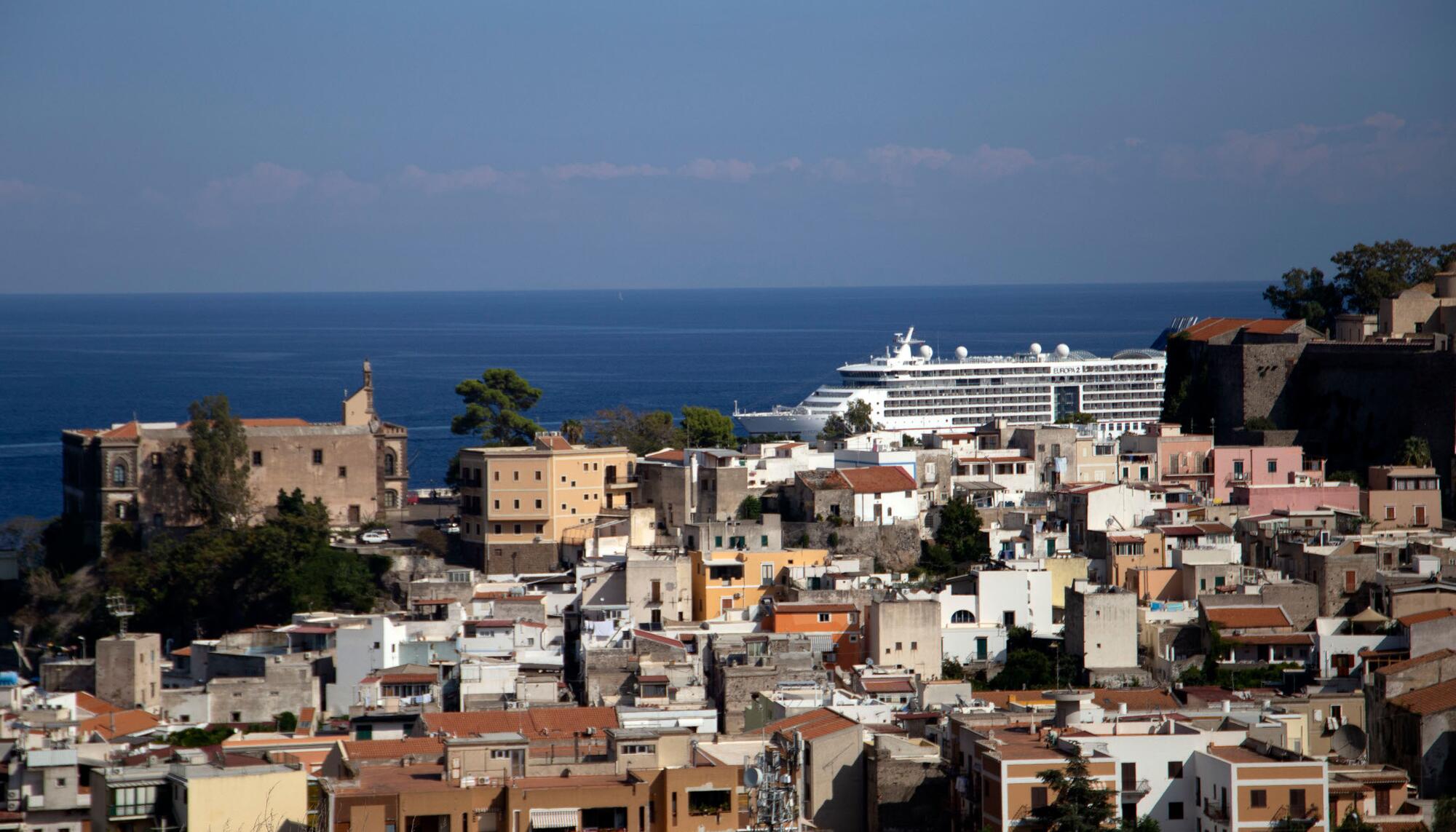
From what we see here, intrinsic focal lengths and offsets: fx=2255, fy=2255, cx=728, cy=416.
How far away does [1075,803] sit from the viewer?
67.4ft

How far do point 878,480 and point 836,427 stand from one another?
22.0m

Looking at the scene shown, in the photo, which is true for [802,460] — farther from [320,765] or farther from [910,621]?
[320,765]

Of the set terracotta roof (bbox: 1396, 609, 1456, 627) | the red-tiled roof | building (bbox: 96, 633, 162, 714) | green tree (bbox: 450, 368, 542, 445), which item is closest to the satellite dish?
terracotta roof (bbox: 1396, 609, 1456, 627)

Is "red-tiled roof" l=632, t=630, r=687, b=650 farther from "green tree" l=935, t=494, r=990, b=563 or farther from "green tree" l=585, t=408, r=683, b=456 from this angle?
"green tree" l=585, t=408, r=683, b=456

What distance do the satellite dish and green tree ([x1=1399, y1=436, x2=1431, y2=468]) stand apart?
1393cm

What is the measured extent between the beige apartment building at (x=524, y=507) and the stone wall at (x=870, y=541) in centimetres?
350

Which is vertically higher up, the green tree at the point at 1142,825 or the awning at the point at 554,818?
the awning at the point at 554,818

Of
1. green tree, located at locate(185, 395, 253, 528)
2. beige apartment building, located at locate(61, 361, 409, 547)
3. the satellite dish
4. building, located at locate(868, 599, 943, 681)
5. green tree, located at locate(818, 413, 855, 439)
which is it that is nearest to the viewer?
the satellite dish

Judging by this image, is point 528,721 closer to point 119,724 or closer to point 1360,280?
point 119,724

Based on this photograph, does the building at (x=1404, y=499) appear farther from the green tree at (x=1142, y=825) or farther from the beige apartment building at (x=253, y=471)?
the beige apartment building at (x=253, y=471)

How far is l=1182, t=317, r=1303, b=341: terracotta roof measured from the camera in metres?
44.3

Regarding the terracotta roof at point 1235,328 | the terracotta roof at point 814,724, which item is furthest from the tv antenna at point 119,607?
the terracotta roof at point 1235,328

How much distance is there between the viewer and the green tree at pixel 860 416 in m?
55.6

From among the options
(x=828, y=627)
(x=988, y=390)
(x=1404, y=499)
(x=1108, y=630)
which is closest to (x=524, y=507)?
(x=828, y=627)
